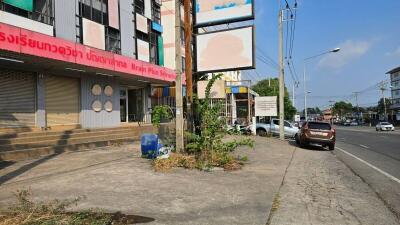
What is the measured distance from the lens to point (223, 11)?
1661cm

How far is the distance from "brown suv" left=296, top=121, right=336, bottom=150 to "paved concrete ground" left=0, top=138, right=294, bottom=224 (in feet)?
31.7

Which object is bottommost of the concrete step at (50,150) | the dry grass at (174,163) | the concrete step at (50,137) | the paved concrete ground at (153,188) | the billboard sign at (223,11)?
the paved concrete ground at (153,188)

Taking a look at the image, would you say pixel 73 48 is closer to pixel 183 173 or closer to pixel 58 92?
pixel 58 92

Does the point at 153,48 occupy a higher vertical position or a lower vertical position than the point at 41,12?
higher

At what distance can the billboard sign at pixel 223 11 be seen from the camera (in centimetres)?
1645

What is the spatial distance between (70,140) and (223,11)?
28.1ft

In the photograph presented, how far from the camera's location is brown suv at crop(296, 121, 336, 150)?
2158 centimetres

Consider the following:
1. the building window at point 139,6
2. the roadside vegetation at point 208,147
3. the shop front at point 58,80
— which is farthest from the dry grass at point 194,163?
the building window at point 139,6

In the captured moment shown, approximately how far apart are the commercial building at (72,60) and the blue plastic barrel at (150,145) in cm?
607

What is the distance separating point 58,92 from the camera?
20203mm

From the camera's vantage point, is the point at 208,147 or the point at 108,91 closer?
the point at 208,147

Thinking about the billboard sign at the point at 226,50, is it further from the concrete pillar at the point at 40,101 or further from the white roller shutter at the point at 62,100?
the white roller shutter at the point at 62,100

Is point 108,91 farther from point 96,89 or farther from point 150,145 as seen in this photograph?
point 150,145

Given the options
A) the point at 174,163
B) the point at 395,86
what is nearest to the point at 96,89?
the point at 174,163
